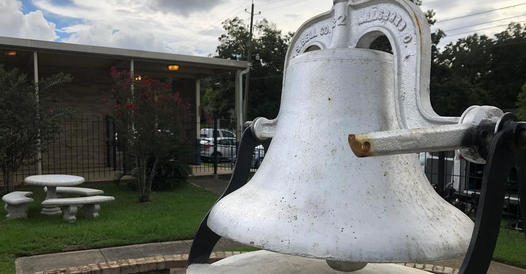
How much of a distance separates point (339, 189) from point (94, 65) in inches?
499

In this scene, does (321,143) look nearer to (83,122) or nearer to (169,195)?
(169,195)

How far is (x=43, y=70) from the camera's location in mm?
12977

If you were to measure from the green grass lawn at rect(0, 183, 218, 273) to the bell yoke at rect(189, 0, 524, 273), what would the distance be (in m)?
4.00

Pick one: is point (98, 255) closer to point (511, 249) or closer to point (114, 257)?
point (114, 257)

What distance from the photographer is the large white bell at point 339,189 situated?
145 cm

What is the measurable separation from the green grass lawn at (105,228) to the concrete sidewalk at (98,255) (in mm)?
153

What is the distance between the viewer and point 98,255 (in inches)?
201

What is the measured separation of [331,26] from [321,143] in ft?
2.16

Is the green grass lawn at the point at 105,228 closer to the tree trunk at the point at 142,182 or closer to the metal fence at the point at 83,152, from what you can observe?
the tree trunk at the point at 142,182

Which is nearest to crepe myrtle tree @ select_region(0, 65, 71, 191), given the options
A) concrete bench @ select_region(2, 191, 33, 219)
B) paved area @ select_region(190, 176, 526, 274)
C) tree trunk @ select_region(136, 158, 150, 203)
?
concrete bench @ select_region(2, 191, 33, 219)

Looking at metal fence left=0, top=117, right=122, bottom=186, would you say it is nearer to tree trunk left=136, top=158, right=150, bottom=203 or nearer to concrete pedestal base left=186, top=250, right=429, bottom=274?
tree trunk left=136, top=158, right=150, bottom=203

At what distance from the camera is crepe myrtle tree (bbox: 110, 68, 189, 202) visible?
867 centimetres

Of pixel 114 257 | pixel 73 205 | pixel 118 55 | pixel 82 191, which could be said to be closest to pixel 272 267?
pixel 114 257

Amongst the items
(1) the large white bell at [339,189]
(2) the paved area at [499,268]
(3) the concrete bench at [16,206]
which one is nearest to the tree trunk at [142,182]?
(3) the concrete bench at [16,206]
